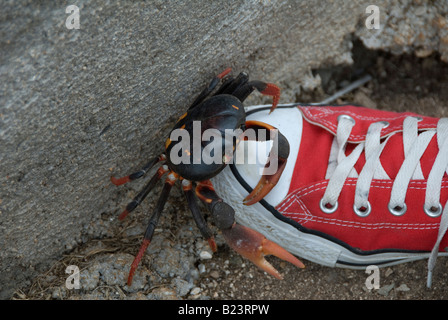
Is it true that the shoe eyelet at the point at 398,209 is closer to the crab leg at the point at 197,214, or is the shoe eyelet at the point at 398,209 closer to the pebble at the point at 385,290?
the pebble at the point at 385,290

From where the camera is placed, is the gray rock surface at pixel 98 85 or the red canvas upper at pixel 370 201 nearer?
the gray rock surface at pixel 98 85

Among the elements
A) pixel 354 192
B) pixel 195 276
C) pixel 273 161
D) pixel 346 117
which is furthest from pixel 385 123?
pixel 195 276

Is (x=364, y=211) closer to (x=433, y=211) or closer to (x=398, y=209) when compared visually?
(x=398, y=209)

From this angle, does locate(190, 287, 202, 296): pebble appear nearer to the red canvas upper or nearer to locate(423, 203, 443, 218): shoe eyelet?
the red canvas upper

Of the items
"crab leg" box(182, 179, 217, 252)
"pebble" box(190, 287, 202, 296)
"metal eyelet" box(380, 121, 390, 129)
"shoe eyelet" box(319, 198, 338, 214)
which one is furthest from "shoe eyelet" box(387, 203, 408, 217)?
"pebble" box(190, 287, 202, 296)

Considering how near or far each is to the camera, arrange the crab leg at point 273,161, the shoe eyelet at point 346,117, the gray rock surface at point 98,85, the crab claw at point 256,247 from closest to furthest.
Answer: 1. the gray rock surface at point 98,85
2. the crab claw at point 256,247
3. the crab leg at point 273,161
4. the shoe eyelet at point 346,117

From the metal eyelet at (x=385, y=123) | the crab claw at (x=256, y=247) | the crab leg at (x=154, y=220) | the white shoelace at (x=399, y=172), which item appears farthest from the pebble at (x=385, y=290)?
the crab leg at (x=154, y=220)

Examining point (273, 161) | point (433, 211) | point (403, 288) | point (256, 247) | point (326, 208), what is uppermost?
point (273, 161)

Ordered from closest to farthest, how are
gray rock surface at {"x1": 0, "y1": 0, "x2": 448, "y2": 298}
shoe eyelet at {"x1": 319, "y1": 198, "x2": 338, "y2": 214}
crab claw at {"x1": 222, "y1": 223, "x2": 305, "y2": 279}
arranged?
gray rock surface at {"x1": 0, "y1": 0, "x2": 448, "y2": 298}, crab claw at {"x1": 222, "y1": 223, "x2": 305, "y2": 279}, shoe eyelet at {"x1": 319, "y1": 198, "x2": 338, "y2": 214}
